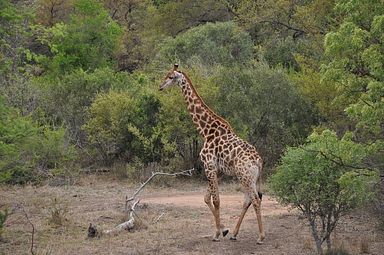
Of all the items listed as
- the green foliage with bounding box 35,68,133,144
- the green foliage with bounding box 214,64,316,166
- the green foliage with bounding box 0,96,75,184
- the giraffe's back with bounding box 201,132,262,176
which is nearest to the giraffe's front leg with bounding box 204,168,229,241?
the giraffe's back with bounding box 201,132,262,176

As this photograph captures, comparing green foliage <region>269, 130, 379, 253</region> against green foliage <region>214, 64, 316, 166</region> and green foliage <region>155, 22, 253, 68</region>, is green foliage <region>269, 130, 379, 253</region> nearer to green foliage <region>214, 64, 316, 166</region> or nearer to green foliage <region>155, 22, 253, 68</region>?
green foliage <region>214, 64, 316, 166</region>

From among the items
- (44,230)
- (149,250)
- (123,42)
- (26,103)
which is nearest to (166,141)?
(26,103)

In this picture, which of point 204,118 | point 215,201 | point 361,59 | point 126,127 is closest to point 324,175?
point 361,59

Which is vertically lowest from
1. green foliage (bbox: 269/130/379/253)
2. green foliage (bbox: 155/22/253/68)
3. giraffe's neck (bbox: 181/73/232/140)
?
green foliage (bbox: 269/130/379/253)

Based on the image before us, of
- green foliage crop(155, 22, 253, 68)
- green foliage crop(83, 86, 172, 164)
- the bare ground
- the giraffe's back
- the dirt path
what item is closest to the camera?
the bare ground

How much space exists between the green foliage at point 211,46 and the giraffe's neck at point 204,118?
15403 millimetres

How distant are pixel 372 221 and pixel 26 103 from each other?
12.8m

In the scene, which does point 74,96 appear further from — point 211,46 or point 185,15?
point 185,15

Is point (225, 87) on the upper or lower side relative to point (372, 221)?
upper

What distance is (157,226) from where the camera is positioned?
14.0 meters

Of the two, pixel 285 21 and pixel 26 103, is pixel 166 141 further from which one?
pixel 285 21

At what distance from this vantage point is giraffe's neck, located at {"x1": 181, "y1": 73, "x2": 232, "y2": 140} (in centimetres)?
1348

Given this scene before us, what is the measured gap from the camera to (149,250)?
1210cm

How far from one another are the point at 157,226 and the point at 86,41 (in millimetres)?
23493
